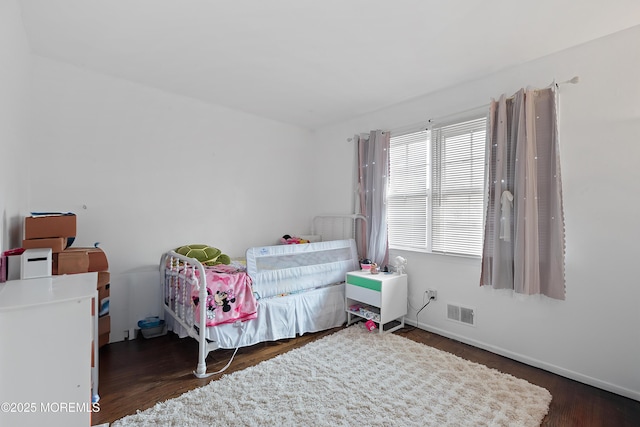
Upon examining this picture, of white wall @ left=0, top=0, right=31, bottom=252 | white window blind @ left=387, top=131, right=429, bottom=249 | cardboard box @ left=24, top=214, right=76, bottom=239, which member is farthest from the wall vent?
white wall @ left=0, top=0, right=31, bottom=252

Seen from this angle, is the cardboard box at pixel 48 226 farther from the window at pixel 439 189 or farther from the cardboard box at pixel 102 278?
the window at pixel 439 189

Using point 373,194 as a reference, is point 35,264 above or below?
below

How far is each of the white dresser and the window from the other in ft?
9.18

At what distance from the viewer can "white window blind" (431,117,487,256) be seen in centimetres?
283

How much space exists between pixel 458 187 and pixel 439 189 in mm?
187

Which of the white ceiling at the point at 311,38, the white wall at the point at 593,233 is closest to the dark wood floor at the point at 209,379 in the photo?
the white wall at the point at 593,233

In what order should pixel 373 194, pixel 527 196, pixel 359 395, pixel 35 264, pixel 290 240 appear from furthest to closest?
pixel 290 240
pixel 373 194
pixel 527 196
pixel 359 395
pixel 35 264

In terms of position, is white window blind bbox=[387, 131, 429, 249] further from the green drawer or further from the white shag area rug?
the white shag area rug

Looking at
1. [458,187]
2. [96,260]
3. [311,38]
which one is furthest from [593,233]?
[96,260]

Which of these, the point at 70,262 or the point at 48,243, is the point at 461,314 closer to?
the point at 70,262

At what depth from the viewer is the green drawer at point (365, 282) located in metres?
3.00

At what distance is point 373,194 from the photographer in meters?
3.58

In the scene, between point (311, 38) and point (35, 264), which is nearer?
point (35, 264)

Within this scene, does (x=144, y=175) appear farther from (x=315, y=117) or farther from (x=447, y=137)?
(x=447, y=137)
